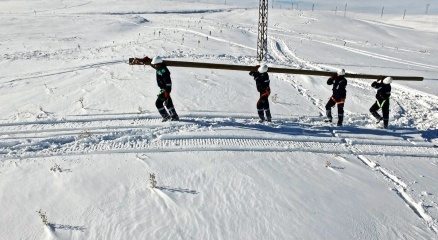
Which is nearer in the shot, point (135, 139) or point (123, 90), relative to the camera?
point (135, 139)

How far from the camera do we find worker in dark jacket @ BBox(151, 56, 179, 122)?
9.53 meters

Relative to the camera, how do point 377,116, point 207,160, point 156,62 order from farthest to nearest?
point 377,116, point 156,62, point 207,160

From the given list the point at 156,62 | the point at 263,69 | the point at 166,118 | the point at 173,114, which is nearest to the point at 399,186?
the point at 263,69

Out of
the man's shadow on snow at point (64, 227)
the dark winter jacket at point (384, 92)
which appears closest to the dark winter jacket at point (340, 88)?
the dark winter jacket at point (384, 92)

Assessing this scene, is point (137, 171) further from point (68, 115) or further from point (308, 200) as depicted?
point (68, 115)

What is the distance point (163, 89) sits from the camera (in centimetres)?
962

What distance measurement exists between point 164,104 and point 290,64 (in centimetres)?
1172

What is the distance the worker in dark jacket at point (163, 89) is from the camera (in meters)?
9.53

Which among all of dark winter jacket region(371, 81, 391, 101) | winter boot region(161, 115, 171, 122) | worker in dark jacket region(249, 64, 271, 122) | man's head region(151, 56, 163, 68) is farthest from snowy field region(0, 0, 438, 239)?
man's head region(151, 56, 163, 68)

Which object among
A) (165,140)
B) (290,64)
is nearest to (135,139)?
(165,140)

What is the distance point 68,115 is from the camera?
1000 cm

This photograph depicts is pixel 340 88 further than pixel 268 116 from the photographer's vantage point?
Yes

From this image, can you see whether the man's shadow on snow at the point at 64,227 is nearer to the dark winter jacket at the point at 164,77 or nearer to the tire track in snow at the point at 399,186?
the dark winter jacket at the point at 164,77

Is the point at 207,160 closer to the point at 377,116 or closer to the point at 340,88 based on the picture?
the point at 340,88
